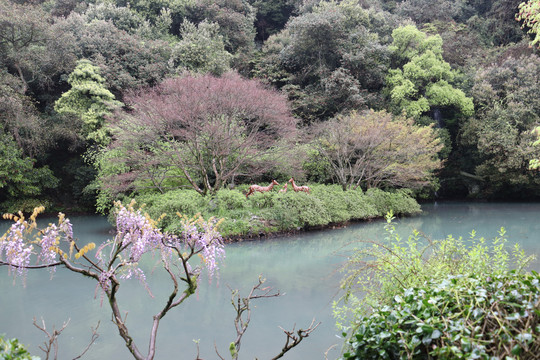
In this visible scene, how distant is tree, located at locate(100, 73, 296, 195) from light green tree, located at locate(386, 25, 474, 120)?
713 cm

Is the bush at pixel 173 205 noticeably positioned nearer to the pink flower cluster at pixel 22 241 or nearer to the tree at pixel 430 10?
the pink flower cluster at pixel 22 241

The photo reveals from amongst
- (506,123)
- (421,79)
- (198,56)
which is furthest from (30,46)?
(506,123)

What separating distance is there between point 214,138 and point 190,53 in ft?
22.7

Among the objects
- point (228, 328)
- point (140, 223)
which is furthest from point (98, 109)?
point (140, 223)

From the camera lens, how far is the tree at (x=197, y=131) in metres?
10.3

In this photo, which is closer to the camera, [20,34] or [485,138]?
[20,34]

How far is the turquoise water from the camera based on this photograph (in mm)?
4027

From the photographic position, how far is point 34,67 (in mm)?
14531

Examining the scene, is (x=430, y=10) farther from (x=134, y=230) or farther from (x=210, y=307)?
(x=134, y=230)

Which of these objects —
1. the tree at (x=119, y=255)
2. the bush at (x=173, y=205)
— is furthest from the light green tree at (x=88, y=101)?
the tree at (x=119, y=255)

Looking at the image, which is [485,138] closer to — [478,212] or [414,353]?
[478,212]

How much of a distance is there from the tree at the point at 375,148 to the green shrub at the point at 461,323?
422 inches

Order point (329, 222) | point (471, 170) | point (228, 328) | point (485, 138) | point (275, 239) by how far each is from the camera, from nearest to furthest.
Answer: point (228, 328)
point (275, 239)
point (329, 222)
point (485, 138)
point (471, 170)

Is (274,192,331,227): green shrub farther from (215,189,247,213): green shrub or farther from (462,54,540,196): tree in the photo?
(462,54,540,196): tree
